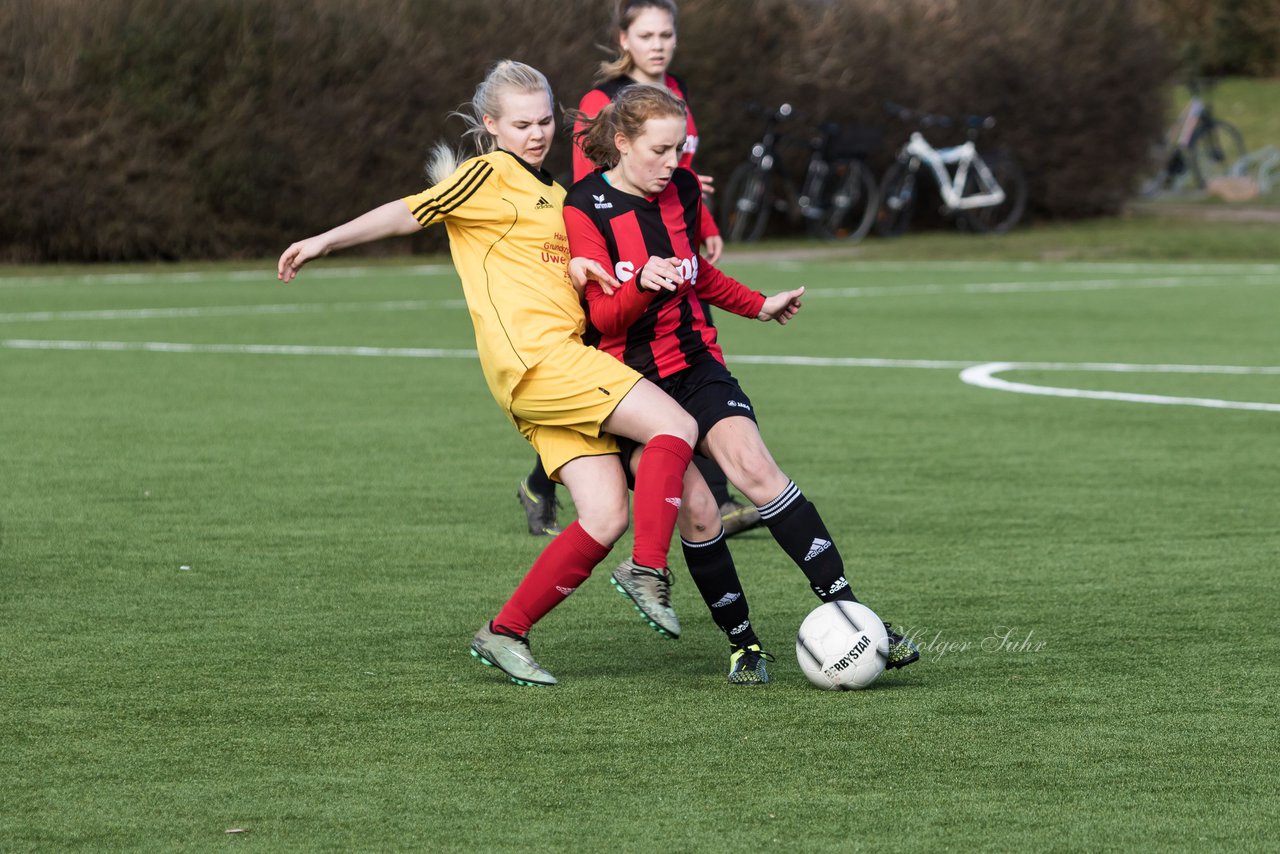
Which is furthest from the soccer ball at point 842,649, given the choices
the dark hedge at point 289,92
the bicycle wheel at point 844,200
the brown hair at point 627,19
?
the bicycle wheel at point 844,200

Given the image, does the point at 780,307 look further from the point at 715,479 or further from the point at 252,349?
the point at 252,349

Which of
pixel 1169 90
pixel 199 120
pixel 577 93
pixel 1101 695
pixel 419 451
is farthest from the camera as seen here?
pixel 1169 90

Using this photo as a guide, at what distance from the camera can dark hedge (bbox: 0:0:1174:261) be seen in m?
22.6

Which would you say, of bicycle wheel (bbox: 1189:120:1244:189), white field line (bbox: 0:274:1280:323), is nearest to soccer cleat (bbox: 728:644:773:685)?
white field line (bbox: 0:274:1280:323)

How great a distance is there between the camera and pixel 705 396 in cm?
545

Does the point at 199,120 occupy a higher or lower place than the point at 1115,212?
higher

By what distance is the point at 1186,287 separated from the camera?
1995cm

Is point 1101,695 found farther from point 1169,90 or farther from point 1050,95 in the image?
point 1169,90

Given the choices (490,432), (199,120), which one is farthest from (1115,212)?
(490,432)

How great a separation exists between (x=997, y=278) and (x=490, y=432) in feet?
40.3

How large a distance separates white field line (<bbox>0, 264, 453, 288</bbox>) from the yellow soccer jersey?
15662 millimetres

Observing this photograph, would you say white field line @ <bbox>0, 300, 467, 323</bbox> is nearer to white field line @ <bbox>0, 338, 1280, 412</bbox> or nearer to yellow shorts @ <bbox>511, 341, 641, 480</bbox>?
white field line @ <bbox>0, 338, 1280, 412</bbox>

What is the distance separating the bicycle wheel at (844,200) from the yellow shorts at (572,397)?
22.5 metres

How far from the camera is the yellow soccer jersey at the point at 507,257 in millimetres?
5328
